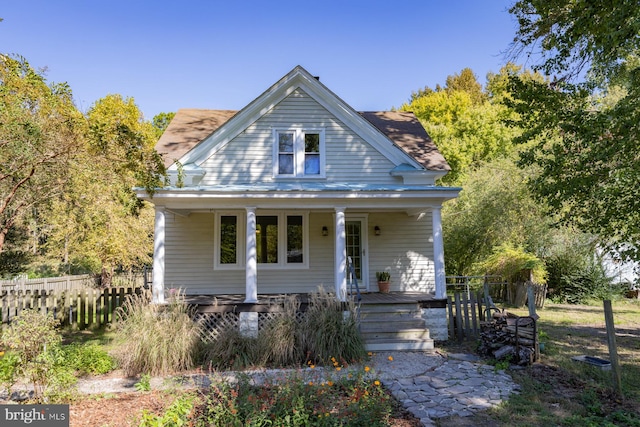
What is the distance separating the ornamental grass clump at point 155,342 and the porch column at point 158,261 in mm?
1746

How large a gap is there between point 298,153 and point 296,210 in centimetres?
164

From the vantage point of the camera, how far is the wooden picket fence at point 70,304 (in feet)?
37.8

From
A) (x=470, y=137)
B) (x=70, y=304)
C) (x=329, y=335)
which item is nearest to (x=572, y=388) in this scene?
(x=329, y=335)

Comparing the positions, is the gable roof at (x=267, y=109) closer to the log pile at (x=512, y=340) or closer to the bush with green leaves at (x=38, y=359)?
the log pile at (x=512, y=340)

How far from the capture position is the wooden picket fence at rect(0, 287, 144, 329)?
1152cm

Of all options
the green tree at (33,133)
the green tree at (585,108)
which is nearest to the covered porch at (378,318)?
the green tree at (585,108)

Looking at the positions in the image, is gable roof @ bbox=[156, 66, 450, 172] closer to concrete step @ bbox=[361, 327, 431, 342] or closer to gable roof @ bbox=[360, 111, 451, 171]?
gable roof @ bbox=[360, 111, 451, 171]

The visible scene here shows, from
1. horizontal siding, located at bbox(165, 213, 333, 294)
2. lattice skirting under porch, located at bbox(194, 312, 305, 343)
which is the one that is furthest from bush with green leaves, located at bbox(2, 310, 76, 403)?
horizontal siding, located at bbox(165, 213, 333, 294)

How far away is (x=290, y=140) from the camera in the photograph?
12039mm

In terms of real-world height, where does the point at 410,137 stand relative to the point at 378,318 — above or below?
above

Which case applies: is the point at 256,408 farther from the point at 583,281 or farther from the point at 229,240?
the point at 583,281

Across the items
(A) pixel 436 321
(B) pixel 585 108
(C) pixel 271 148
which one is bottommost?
(A) pixel 436 321

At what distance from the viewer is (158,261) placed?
9.48m

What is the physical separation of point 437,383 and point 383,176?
674cm
